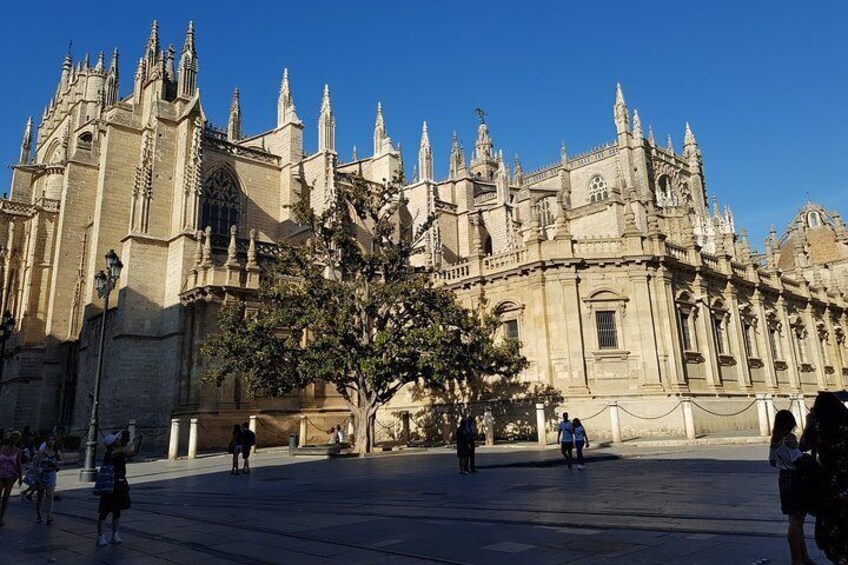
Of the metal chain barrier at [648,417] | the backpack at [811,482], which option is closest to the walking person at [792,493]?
the backpack at [811,482]

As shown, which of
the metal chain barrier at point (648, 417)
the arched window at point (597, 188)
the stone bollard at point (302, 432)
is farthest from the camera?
the arched window at point (597, 188)

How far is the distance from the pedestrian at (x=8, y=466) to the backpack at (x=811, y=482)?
33.0ft

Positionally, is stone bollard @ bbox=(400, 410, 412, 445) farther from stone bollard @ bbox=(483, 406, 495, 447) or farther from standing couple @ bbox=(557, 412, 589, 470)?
standing couple @ bbox=(557, 412, 589, 470)

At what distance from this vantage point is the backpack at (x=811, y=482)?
14.1 feet

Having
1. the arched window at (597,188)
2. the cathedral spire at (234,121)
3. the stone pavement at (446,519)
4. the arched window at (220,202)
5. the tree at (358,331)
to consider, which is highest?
the cathedral spire at (234,121)

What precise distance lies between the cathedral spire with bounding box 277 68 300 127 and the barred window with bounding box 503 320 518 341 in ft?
62.8

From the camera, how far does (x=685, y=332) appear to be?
25750 millimetres

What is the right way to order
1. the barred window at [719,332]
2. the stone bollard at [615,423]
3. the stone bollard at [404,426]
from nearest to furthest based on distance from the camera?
the stone bollard at [615,423] → the barred window at [719,332] → the stone bollard at [404,426]

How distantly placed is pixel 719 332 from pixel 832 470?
25.7 metres

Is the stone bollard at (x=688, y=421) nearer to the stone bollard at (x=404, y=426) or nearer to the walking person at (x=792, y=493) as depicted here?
the stone bollard at (x=404, y=426)

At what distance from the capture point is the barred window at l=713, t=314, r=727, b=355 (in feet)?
89.7

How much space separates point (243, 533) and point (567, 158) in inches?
2093

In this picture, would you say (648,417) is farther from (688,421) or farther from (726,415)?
(726,415)

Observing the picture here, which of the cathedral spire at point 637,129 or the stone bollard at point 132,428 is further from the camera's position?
the cathedral spire at point 637,129
